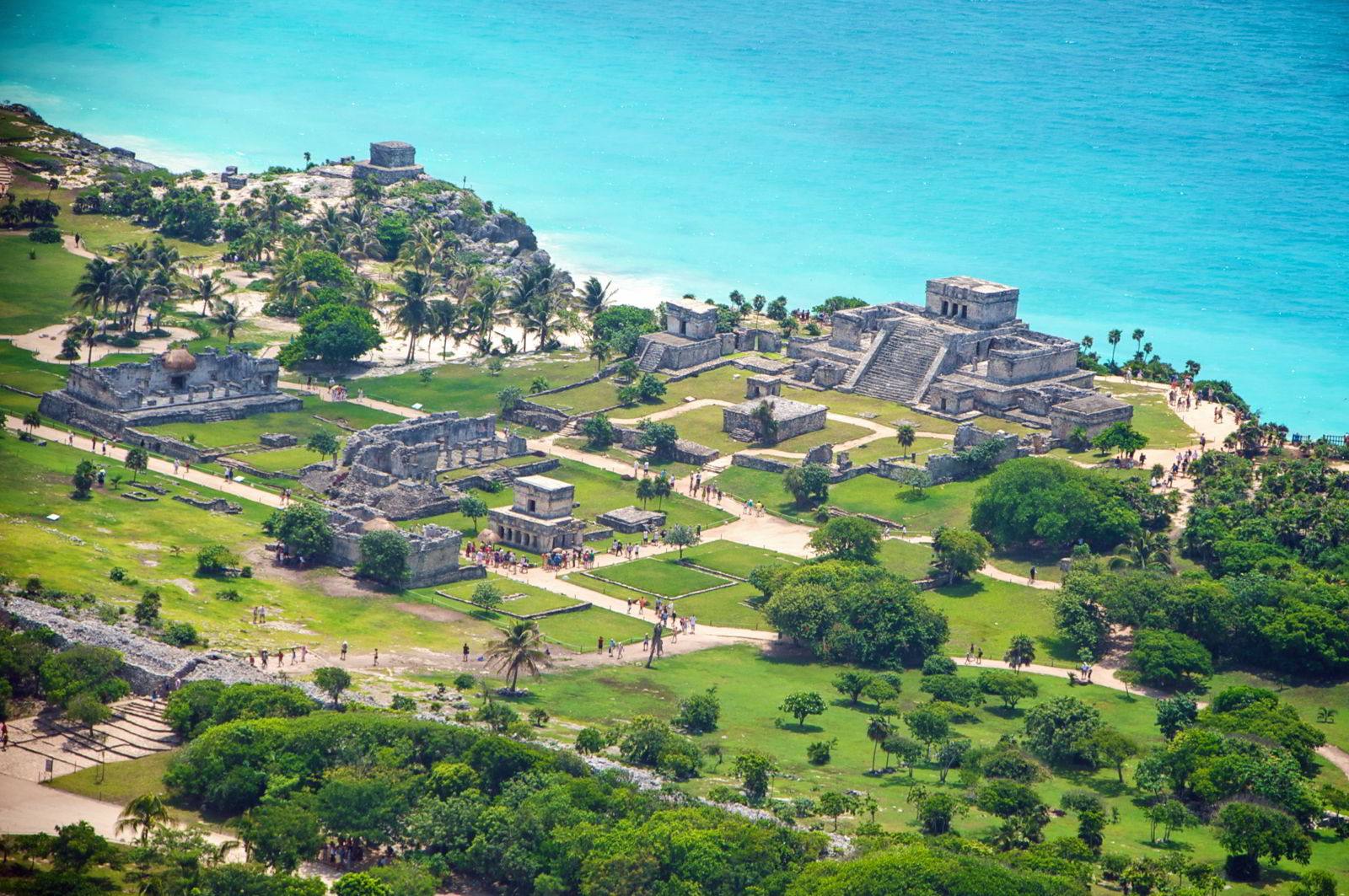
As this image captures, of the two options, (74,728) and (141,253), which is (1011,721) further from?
(141,253)

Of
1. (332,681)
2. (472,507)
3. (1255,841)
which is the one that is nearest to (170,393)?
(472,507)

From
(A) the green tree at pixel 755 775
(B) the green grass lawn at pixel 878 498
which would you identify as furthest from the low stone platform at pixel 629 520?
(A) the green tree at pixel 755 775

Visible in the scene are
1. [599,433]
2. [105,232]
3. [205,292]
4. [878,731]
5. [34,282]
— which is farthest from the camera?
[105,232]

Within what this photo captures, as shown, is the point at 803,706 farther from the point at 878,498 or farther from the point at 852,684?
the point at 878,498

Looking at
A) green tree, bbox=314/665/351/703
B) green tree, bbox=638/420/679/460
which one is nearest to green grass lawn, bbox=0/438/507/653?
green tree, bbox=314/665/351/703

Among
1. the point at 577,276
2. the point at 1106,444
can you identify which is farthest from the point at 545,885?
the point at 577,276

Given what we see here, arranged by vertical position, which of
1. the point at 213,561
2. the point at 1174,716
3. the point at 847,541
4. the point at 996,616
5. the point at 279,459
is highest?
the point at 847,541

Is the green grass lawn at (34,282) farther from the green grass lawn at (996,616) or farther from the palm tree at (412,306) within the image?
the green grass lawn at (996,616)

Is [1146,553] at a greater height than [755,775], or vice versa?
[1146,553]
